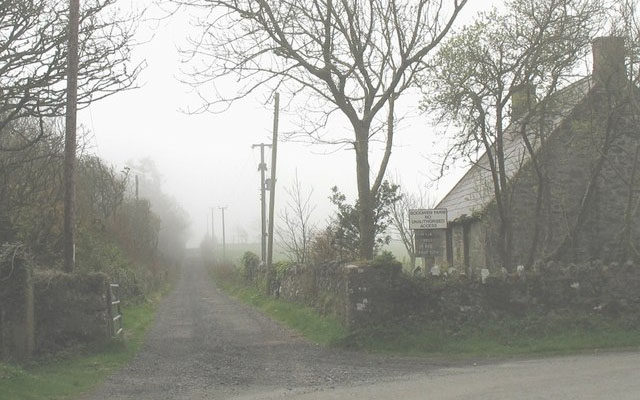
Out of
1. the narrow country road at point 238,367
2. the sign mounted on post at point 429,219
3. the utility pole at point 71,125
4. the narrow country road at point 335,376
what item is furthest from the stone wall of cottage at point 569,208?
the utility pole at point 71,125

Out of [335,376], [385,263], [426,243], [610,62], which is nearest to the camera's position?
[335,376]

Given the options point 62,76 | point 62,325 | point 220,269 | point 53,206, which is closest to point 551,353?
point 62,325

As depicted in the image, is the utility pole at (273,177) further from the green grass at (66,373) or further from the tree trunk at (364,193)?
→ the green grass at (66,373)

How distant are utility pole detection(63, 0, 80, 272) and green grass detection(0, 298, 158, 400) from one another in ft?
6.05

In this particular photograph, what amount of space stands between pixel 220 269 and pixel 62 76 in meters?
45.3

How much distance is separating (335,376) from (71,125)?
6993mm

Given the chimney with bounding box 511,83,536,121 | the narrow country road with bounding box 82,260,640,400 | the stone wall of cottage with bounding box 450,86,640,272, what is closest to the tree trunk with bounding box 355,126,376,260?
the narrow country road with bounding box 82,260,640,400

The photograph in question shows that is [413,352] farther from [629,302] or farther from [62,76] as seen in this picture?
[62,76]

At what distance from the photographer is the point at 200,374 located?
36.1 ft

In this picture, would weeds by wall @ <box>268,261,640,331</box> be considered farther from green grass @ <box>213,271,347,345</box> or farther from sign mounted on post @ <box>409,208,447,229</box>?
sign mounted on post @ <box>409,208,447,229</box>

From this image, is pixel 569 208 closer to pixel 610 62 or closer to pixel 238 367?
pixel 610 62

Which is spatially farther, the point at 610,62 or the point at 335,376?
the point at 610,62

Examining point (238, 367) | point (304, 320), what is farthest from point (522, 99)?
point (238, 367)

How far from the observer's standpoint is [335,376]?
10.5m
